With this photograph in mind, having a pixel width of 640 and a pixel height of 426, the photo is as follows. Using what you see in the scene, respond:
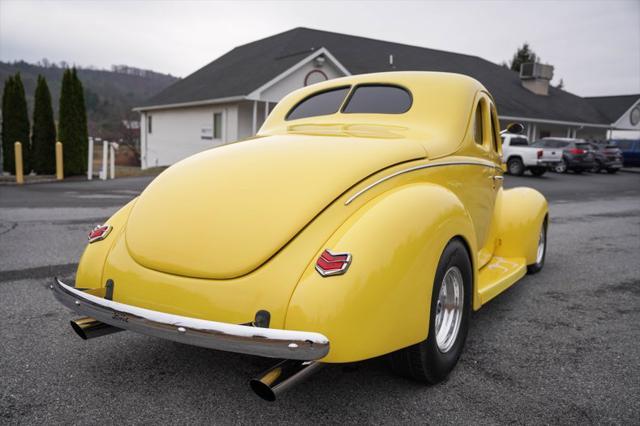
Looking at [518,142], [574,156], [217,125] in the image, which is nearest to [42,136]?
[217,125]

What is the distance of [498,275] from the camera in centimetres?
385

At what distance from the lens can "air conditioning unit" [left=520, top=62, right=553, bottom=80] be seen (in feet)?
110

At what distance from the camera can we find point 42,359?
2875 millimetres

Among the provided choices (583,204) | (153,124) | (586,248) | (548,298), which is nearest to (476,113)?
(548,298)

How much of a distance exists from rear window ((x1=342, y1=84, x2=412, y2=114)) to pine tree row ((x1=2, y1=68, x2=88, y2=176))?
15.2 metres

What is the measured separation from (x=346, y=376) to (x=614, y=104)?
4441 centimetres

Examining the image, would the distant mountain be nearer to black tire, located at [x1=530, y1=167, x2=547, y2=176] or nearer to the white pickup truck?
the white pickup truck

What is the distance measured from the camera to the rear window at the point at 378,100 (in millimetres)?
3738

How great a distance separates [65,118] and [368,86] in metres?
15.7

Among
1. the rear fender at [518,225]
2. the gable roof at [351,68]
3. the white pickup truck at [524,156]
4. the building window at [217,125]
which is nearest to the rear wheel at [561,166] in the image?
the white pickup truck at [524,156]

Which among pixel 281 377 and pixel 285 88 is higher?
pixel 285 88

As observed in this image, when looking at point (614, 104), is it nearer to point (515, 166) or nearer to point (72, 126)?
point (515, 166)

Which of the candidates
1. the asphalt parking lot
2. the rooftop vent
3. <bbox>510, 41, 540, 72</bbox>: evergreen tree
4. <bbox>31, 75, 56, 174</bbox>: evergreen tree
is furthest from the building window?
<bbox>510, 41, 540, 72</bbox>: evergreen tree

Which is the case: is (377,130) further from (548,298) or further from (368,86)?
(548,298)
